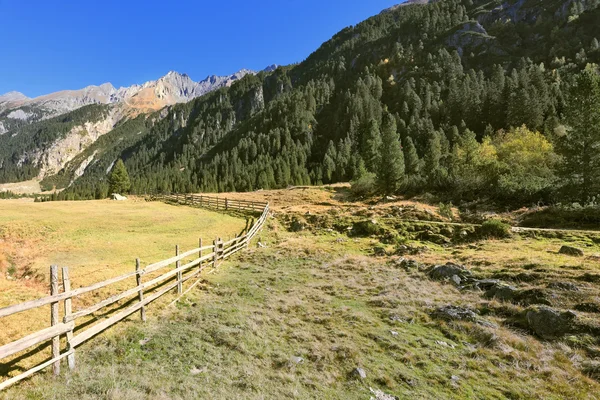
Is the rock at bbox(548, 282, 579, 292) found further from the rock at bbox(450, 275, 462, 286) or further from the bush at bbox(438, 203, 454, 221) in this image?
the bush at bbox(438, 203, 454, 221)

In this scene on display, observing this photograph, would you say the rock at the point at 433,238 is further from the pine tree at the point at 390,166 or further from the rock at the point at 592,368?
the pine tree at the point at 390,166

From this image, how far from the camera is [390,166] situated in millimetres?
51719

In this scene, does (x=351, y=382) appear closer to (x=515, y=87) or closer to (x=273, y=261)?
(x=273, y=261)

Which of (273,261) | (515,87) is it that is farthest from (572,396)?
(515,87)

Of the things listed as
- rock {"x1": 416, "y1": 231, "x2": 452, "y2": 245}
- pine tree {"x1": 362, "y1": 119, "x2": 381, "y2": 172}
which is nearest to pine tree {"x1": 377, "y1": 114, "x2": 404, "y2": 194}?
pine tree {"x1": 362, "y1": 119, "x2": 381, "y2": 172}

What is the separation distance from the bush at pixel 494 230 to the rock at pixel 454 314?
1470 centimetres

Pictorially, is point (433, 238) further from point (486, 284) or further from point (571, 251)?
point (486, 284)

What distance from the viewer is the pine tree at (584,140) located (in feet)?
89.2

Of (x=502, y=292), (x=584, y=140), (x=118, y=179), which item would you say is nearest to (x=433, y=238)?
(x=502, y=292)

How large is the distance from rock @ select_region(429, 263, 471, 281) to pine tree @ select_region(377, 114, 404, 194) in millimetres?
38430

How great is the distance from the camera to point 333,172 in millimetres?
96375

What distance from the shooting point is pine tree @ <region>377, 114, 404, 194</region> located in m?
51.3

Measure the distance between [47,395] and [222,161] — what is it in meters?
147

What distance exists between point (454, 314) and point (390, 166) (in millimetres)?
44145
